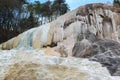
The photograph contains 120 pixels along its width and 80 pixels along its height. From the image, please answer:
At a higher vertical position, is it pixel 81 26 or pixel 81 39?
pixel 81 26

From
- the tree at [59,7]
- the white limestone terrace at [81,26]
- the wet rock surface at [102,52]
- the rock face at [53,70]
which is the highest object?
the tree at [59,7]

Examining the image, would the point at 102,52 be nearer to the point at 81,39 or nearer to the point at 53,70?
the point at 81,39

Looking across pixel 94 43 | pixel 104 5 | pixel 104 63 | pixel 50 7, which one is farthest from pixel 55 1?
pixel 104 63

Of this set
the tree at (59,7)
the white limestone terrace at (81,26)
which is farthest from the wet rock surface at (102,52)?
the tree at (59,7)

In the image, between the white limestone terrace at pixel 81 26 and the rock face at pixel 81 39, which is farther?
the white limestone terrace at pixel 81 26

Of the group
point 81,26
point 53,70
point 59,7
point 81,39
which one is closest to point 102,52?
point 81,39

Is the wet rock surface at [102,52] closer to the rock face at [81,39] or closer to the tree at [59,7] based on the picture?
the rock face at [81,39]

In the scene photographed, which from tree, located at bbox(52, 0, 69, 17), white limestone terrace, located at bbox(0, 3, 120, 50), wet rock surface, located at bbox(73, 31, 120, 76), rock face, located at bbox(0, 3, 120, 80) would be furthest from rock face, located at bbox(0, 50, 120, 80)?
tree, located at bbox(52, 0, 69, 17)

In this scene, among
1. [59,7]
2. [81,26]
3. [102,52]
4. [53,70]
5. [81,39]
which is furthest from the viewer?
[59,7]

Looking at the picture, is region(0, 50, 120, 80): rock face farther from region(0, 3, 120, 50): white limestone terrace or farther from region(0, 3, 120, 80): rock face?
region(0, 3, 120, 50): white limestone terrace

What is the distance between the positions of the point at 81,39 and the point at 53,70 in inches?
143

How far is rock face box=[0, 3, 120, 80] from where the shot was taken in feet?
27.8

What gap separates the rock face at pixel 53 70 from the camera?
294 inches

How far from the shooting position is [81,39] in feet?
36.8
